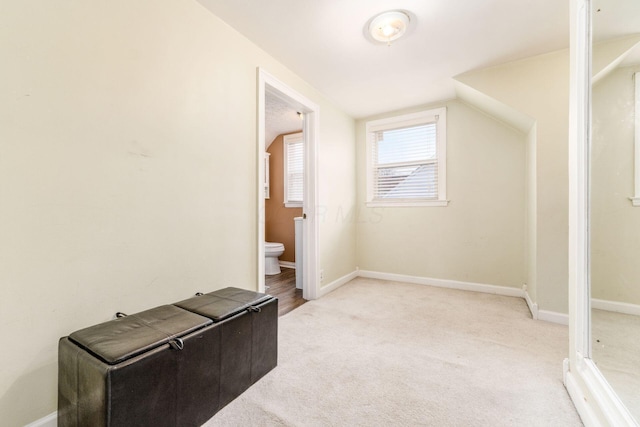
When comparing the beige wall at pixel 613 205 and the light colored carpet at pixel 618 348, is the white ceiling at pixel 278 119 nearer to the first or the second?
the beige wall at pixel 613 205

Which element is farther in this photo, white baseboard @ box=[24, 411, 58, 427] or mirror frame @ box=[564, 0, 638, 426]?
mirror frame @ box=[564, 0, 638, 426]

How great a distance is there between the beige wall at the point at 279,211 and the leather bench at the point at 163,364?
10.4ft

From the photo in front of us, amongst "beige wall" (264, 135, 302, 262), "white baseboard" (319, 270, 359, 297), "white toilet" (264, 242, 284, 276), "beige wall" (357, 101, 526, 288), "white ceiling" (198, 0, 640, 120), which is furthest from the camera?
"beige wall" (264, 135, 302, 262)

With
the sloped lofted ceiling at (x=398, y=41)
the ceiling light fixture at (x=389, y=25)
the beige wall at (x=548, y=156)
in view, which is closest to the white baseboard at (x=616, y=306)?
the beige wall at (x=548, y=156)

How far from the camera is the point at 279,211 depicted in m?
4.81

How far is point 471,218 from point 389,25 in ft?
7.75

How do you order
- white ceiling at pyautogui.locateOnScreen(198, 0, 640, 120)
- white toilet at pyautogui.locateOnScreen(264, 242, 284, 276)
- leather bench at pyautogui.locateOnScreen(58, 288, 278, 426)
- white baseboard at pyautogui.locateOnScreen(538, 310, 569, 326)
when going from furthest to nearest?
white toilet at pyautogui.locateOnScreen(264, 242, 284, 276)
white baseboard at pyautogui.locateOnScreen(538, 310, 569, 326)
white ceiling at pyautogui.locateOnScreen(198, 0, 640, 120)
leather bench at pyautogui.locateOnScreen(58, 288, 278, 426)

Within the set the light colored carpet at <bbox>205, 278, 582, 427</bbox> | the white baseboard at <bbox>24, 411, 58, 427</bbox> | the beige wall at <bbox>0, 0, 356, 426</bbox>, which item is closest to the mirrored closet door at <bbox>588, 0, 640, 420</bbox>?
the light colored carpet at <bbox>205, 278, 582, 427</bbox>

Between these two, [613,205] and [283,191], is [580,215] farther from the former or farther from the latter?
[283,191]

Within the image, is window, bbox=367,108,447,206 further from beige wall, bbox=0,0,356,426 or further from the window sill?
beige wall, bbox=0,0,356,426

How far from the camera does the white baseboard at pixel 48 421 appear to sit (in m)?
1.09

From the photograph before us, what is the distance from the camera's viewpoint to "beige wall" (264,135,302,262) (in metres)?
4.70

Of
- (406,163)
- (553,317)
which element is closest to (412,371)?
(553,317)

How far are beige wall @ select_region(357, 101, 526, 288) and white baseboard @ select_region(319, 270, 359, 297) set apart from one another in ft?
1.54
